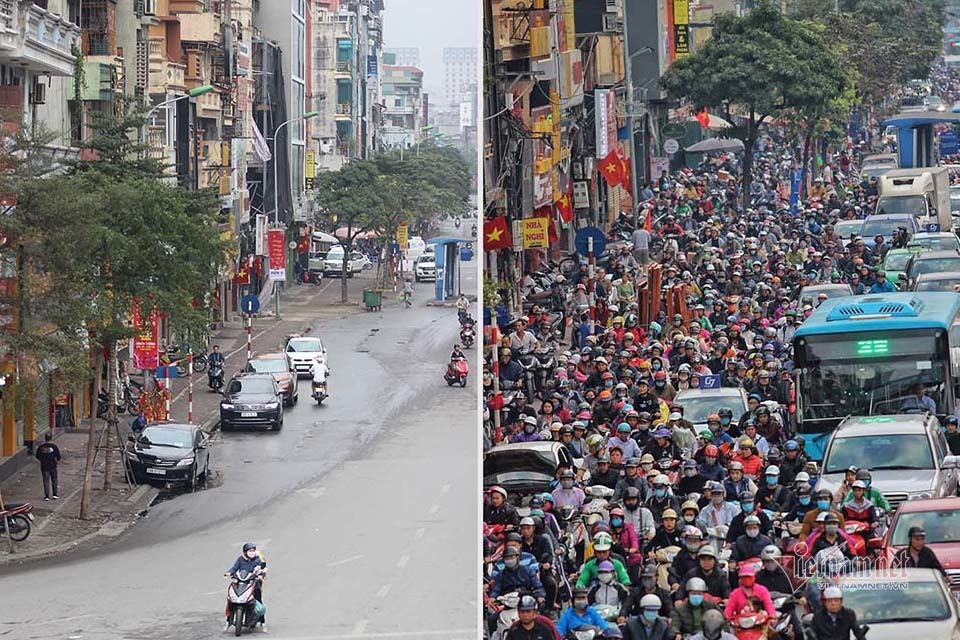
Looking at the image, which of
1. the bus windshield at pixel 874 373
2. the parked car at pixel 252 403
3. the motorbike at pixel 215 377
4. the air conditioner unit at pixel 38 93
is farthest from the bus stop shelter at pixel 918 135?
the bus windshield at pixel 874 373

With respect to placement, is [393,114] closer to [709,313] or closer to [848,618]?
[709,313]

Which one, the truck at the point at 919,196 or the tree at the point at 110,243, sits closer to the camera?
the tree at the point at 110,243

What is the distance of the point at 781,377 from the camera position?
26.3 meters

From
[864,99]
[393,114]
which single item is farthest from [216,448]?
[864,99]

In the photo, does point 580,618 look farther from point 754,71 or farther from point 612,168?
point 754,71

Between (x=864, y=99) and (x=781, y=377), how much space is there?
49.8m

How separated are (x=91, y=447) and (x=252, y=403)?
4465 mm

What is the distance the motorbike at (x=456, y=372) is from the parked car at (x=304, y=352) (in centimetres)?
237

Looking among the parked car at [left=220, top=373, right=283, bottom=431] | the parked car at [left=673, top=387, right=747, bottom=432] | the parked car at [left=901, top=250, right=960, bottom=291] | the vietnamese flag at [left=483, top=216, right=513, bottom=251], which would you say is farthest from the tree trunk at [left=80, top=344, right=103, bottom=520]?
the parked car at [left=901, top=250, right=960, bottom=291]

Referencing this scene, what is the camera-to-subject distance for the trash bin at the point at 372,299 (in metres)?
37.1

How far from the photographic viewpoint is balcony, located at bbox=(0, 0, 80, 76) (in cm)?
3309

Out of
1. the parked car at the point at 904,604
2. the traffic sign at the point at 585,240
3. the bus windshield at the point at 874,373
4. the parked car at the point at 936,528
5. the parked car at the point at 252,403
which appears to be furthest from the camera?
the traffic sign at the point at 585,240

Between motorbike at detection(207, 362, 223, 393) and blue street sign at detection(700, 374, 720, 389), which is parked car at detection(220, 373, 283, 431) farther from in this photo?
blue street sign at detection(700, 374, 720, 389)

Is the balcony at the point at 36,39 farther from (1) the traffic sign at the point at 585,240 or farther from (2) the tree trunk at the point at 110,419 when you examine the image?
(1) the traffic sign at the point at 585,240
